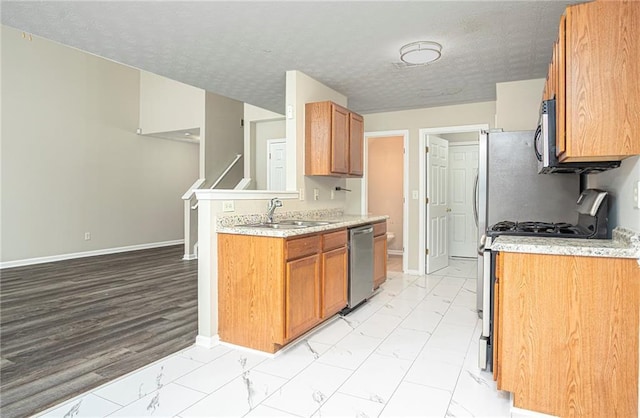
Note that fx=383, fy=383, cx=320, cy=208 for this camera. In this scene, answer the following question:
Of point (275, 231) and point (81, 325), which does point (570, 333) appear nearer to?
point (275, 231)

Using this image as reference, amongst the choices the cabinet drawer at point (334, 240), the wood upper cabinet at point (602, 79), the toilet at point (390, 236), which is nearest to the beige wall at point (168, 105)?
the toilet at point (390, 236)

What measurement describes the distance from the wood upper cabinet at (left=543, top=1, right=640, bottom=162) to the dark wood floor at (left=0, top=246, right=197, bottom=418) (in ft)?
9.13

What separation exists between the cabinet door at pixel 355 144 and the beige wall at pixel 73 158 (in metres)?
4.95

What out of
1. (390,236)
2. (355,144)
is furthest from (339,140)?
(390,236)

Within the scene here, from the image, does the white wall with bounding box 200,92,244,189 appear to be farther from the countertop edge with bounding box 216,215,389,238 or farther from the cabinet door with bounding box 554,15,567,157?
the cabinet door with bounding box 554,15,567,157

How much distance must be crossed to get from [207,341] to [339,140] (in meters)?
2.29

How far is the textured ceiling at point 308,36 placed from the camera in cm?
249

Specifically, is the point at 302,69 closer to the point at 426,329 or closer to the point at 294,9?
the point at 294,9

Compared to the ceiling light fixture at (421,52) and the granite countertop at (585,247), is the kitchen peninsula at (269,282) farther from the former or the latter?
the ceiling light fixture at (421,52)

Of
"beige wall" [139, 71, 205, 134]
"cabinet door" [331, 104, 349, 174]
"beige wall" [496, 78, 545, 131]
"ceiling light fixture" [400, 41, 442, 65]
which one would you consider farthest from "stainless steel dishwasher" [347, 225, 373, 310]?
"beige wall" [139, 71, 205, 134]

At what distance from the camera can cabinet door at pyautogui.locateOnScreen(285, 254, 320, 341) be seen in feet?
8.56

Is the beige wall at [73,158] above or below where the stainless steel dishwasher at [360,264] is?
above

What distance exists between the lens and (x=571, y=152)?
1.77m

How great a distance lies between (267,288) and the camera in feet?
8.52
